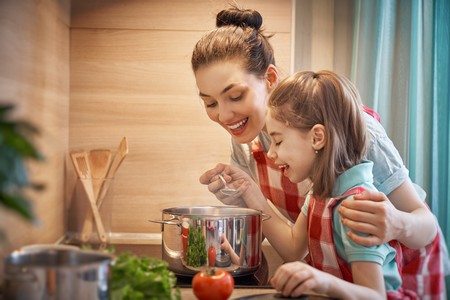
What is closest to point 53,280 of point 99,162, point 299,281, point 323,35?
point 299,281

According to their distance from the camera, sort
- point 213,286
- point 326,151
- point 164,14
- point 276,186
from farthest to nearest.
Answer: point 164,14 < point 276,186 < point 326,151 < point 213,286

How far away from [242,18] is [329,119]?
0.51 meters

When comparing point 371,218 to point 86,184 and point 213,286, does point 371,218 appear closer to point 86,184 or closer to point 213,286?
point 213,286

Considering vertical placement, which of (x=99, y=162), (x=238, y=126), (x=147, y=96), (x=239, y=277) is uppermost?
(x=147, y=96)

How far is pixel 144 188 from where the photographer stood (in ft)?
7.42

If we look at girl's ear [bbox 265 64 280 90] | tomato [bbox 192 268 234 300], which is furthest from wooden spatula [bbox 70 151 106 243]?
tomato [bbox 192 268 234 300]

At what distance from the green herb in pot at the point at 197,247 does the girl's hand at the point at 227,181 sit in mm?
330

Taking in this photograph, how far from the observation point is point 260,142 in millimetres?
1941

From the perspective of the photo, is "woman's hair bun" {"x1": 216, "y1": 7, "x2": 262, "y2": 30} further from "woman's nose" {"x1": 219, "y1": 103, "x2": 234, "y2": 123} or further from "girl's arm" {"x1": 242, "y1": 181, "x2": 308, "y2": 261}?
"girl's arm" {"x1": 242, "y1": 181, "x2": 308, "y2": 261}

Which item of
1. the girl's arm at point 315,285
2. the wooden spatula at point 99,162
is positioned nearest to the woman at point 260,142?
the girl's arm at point 315,285

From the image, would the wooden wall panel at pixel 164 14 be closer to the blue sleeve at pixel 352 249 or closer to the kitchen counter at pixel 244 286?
the kitchen counter at pixel 244 286

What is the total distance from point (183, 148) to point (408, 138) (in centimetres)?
72

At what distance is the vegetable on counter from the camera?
106cm

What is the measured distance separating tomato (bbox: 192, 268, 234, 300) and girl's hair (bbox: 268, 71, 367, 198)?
34 centimetres
